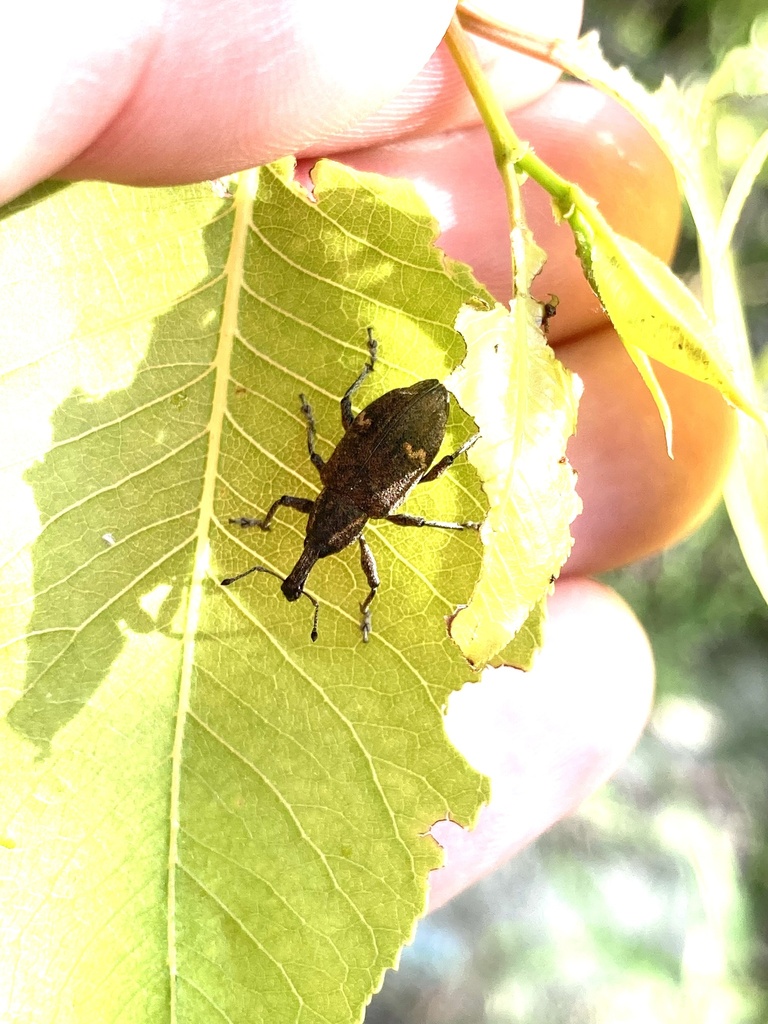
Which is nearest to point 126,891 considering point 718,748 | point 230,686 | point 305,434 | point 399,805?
point 230,686

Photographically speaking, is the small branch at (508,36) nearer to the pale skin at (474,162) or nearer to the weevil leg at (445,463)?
the pale skin at (474,162)

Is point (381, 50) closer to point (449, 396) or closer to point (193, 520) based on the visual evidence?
point (449, 396)

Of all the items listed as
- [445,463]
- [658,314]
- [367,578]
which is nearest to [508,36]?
[658,314]

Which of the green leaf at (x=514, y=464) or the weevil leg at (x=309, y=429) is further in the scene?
the weevil leg at (x=309, y=429)

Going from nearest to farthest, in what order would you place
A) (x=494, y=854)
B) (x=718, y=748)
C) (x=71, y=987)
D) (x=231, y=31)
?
(x=231, y=31)
(x=71, y=987)
(x=494, y=854)
(x=718, y=748)

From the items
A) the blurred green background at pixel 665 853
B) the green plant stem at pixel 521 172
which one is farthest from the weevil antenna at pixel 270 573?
the blurred green background at pixel 665 853

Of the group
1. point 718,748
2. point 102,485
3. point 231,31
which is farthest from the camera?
point 718,748
